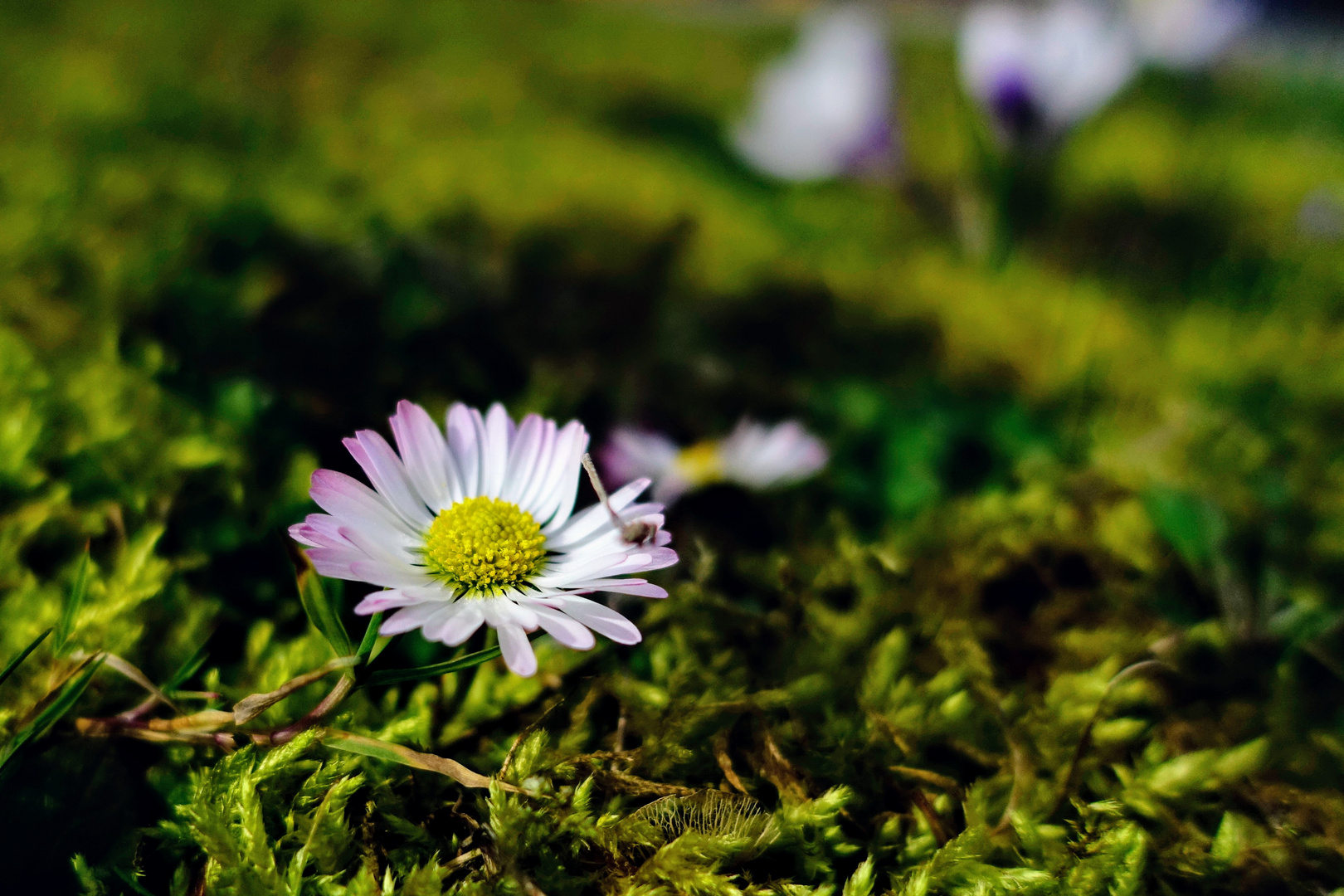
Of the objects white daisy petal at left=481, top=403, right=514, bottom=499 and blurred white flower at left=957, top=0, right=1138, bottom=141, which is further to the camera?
blurred white flower at left=957, top=0, right=1138, bottom=141

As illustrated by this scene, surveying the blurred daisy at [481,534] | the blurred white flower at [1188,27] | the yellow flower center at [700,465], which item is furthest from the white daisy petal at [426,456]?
the blurred white flower at [1188,27]

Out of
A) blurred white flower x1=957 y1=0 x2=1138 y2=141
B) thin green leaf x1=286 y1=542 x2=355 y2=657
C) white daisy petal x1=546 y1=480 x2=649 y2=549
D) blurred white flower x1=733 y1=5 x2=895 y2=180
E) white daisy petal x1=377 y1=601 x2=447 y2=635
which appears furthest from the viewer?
blurred white flower x1=733 y1=5 x2=895 y2=180

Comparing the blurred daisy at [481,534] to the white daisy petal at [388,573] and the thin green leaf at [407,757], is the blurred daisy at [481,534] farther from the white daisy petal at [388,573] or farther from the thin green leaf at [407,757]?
the thin green leaf at [407,757]

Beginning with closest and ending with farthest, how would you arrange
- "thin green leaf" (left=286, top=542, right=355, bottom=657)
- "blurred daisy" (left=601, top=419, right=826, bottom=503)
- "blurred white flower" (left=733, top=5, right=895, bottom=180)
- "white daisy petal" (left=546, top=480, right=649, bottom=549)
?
"thin green leaf" (left=286, top=542, right=355, bottom=657)
"white daisy petal" (left=546, top=480, right=649, bottom=549)
"blurred daisy" (left=601, top=419, right=826, bottom=503)
"blurred white flower" (left=733, top=5, right=895, bottom=180)

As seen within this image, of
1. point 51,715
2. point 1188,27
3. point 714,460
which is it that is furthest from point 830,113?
point 51,715

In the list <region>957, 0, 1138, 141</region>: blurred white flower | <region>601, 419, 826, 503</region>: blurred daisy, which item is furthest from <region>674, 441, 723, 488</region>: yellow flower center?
<region>957, 0, 1138, 141</region>: blurred white flower

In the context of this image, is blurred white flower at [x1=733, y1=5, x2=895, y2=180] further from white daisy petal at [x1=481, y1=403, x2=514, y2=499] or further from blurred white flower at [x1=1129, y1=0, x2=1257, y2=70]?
white daisy petal at [x1=481, y1=403, x2=514, y2=499]

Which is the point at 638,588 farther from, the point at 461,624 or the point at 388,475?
the point at 388,475

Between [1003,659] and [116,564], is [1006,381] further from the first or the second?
[116,564]
